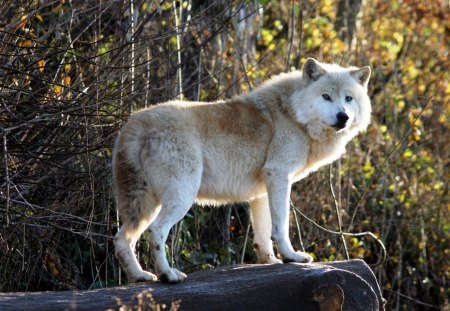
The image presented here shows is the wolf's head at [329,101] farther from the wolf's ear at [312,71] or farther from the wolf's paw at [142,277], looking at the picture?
the wolf's paw at [142,277]

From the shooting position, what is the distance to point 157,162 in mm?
6020

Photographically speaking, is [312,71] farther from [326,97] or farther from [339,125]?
[339,125]

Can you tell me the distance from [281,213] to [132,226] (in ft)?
→ 4.15

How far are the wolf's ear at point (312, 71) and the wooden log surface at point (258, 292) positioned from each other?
177 cm

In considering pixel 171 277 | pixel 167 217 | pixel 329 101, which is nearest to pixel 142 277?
pixel 171 277

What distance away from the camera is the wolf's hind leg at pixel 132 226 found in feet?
19.3

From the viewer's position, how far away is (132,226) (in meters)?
5.98

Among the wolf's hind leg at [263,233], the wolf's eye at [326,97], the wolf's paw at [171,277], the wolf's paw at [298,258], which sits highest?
the wolf's eye at [326,97]

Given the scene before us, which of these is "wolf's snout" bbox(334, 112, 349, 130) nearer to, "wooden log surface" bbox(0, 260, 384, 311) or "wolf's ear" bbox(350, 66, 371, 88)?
"wolf's ear" bbox(350, 66, 371, 88)

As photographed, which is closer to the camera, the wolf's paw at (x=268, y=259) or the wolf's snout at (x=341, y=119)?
the wolf's snout at (x=341, y=119)

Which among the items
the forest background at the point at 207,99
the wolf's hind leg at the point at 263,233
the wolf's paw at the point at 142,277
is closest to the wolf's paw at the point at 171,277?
the wolf's paw at the point at 142,277

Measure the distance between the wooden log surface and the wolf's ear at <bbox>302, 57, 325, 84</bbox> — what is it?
5.80 ft

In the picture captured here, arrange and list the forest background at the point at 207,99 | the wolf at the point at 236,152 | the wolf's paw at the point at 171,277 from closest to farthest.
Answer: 1. the wolf's paw at the point at 171,277
2. the wolf at the point at 236,152
3. the forest background at the point at 207,99

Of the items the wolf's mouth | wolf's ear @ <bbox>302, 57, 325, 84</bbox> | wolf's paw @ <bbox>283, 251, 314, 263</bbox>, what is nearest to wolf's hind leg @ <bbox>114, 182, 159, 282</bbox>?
wolf's paw @ <bbox>283, 251, 314, 263</bbox>
